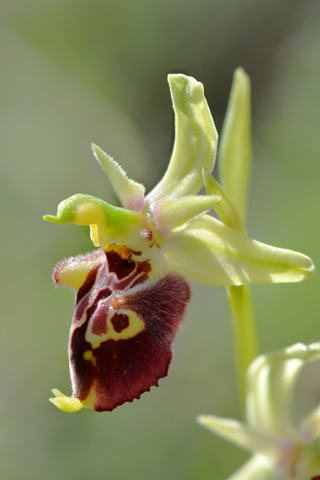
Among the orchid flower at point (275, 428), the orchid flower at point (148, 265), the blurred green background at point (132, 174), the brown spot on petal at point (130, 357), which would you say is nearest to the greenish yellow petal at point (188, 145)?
the orchid flower at point (148, 265)

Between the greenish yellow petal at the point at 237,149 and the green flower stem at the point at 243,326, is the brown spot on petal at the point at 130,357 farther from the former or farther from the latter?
the greenish yellow petal at the point at 237,149

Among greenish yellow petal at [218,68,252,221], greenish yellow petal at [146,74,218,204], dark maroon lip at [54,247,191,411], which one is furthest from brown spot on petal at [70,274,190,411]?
greenish yellow petal at [218,68,252,221]

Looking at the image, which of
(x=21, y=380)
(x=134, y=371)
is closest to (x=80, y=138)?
(x=21, y=380)

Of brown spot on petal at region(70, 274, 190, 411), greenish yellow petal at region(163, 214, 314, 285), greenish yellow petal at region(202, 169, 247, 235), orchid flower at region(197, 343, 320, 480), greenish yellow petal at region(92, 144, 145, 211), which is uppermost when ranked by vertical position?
greenish yellow petal at region(92, 144, 145, 211)

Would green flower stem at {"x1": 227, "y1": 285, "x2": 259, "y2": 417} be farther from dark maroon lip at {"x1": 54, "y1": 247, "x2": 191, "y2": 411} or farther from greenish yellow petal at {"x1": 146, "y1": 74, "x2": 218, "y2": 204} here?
greenish yellow petal at {"x1": 146, "y1": 74, "x2": 218, "y2": 204}

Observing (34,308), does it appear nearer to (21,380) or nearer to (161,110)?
(21,380)

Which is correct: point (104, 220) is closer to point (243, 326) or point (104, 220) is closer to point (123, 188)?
point (123, 188)

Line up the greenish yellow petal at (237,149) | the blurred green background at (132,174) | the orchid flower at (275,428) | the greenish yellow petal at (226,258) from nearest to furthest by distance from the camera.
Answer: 1. the orchid flower at (275,428)
2. the greenish yellow petal at (226,258)
3. the greenish yellow petal at (237,149)
4. the blurred green background at (132,174)
